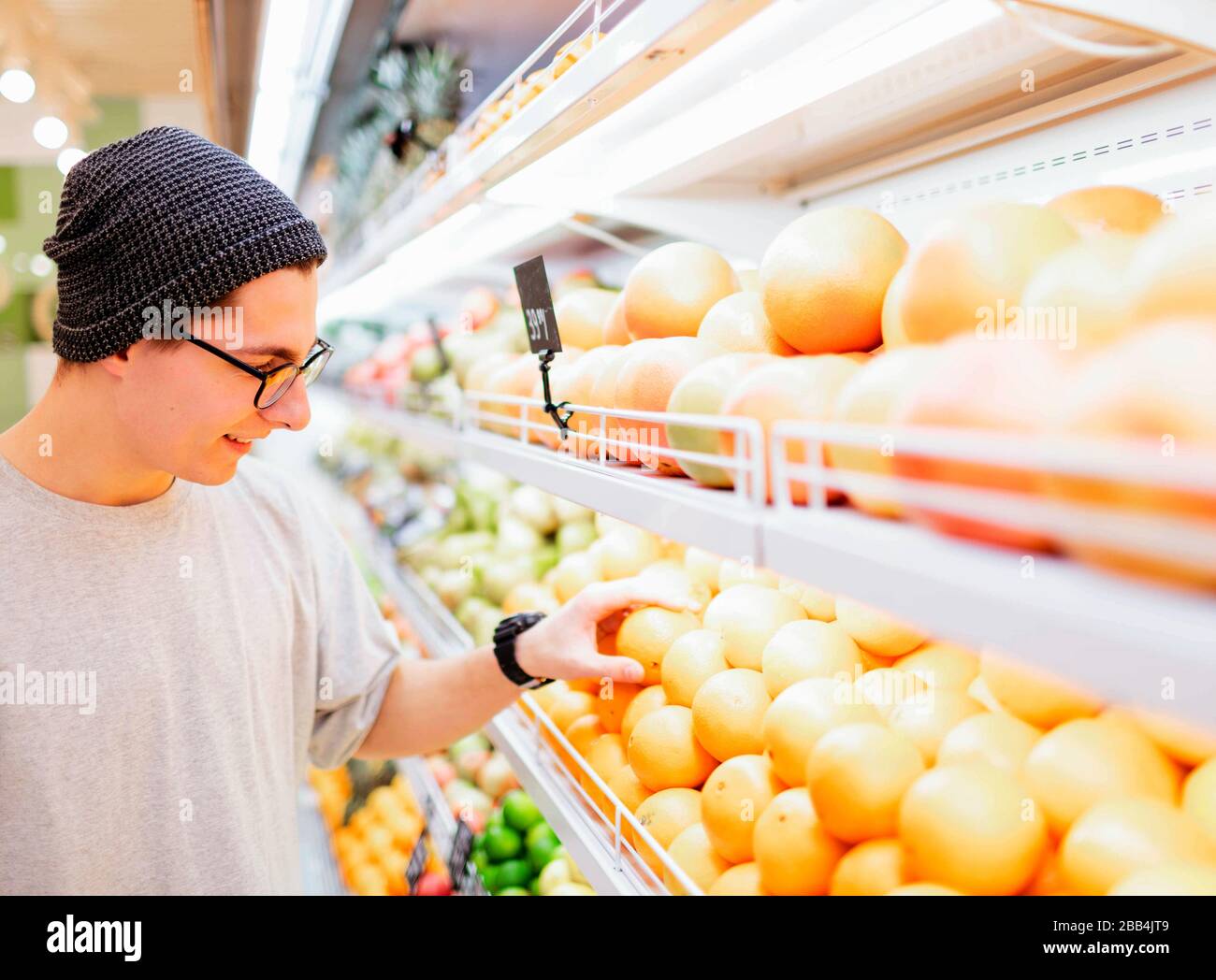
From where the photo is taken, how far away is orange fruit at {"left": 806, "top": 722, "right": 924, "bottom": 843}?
0.79 metres

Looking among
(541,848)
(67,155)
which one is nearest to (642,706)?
A: (541,848)

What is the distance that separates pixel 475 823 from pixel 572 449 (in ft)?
4.32

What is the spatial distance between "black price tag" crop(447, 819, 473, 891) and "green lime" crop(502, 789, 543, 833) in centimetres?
13

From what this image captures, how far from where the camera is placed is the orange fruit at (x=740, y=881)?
0.93m

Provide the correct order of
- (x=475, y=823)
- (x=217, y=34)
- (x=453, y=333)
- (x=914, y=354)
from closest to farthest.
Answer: (x=914, y=354) → (x=475, y=823) → (x=453, y=333) → (x=217, y=34)

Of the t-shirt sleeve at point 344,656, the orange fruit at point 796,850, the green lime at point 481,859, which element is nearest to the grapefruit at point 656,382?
the orange fruit at point 796,850

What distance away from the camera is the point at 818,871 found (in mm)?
841

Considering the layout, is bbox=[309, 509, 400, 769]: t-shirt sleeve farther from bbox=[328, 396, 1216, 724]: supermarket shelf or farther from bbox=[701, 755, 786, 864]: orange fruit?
bbox=[328, 396, 1216, 724]: supermarket shelf

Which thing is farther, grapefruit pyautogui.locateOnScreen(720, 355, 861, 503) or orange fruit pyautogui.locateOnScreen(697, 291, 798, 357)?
orange fruit pyautogui.locateOnScreen(697, 291, 798, 357)

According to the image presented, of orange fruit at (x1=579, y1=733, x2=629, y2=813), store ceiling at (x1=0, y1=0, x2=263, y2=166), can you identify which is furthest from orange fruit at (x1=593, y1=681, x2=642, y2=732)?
store ceiling at (x1=0, y1=0, x2=263, y2=166)

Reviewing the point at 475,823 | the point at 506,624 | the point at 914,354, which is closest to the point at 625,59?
the point at 914,354
